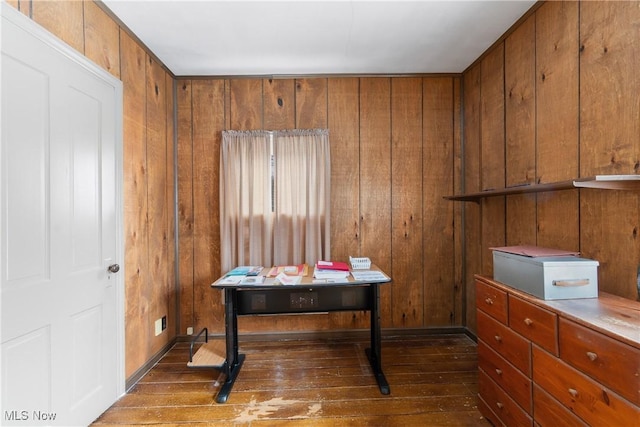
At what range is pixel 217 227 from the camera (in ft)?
9.36

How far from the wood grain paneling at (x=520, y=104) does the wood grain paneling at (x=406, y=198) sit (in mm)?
812

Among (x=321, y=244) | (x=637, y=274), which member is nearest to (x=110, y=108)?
(x=321, y=244)

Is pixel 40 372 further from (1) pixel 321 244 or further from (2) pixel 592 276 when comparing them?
(2) pixel 592 276

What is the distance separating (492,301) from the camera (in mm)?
1663

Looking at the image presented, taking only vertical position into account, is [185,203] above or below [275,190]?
below

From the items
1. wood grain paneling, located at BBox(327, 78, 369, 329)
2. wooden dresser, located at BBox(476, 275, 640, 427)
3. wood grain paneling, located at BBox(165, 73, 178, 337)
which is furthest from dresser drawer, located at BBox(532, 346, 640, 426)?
wood grain paneling, located at BBox(165, 73, 178, 337)

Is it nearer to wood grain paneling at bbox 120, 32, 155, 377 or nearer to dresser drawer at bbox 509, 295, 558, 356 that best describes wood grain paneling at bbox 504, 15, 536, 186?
dresser drawer at bbox 509, 295, 558, 356

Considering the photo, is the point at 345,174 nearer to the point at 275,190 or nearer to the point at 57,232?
the point at 275,190

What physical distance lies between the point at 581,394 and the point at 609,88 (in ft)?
4.85

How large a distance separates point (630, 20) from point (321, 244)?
2.42 m

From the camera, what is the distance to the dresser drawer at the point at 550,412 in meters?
1.16

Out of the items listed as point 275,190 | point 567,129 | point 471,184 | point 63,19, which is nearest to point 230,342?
point 275,190

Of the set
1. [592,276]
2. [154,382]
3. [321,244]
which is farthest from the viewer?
[321,244]

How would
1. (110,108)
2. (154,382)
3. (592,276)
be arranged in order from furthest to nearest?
1. (154,382)
2. (110,108)
3. (592,276)
